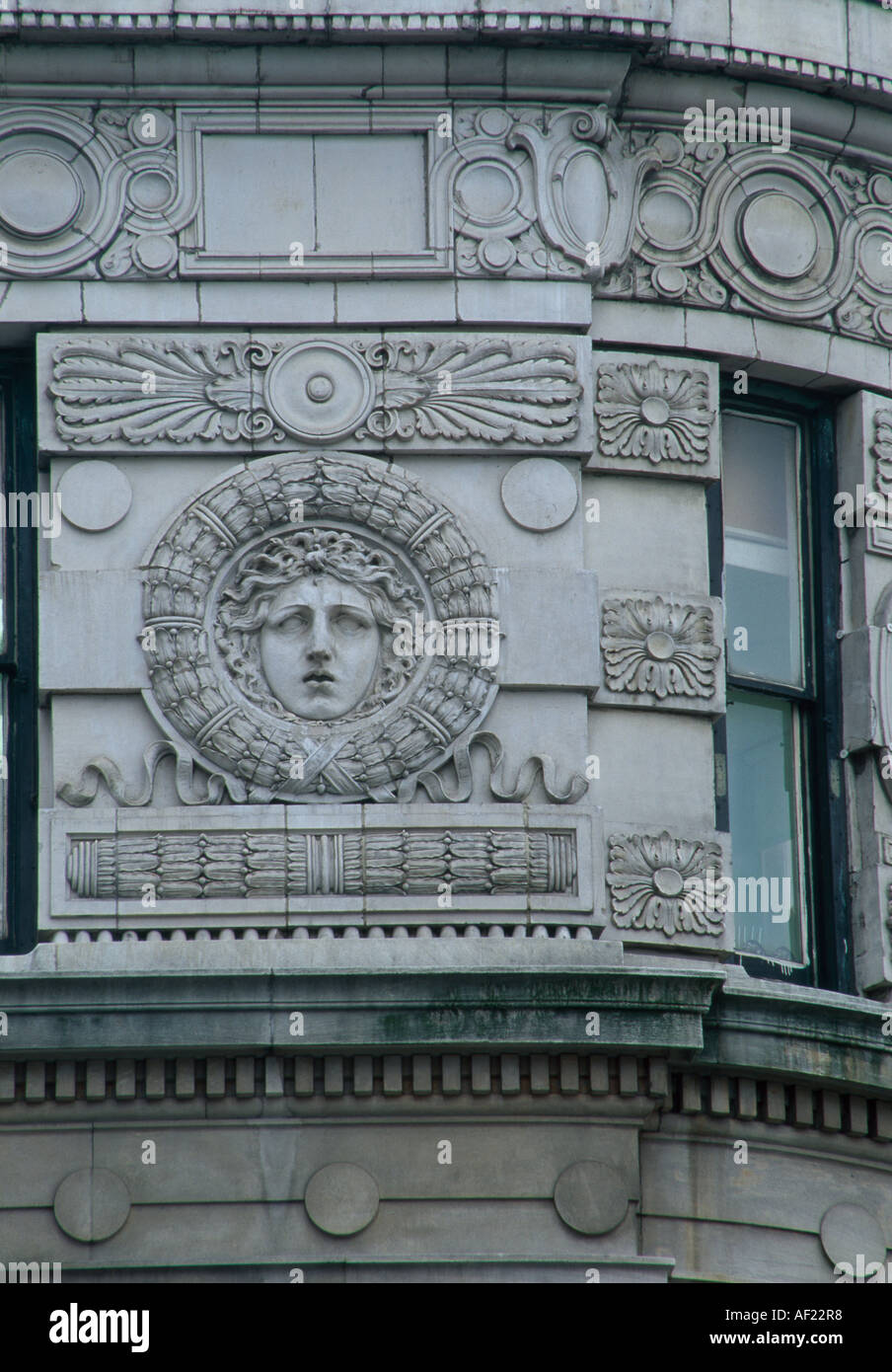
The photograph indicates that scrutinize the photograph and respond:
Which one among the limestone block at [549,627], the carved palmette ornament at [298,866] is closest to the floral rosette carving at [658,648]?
the limestone block at [549,627]

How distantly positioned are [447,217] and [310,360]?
1203mm

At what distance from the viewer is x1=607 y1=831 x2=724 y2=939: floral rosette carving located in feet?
70.8

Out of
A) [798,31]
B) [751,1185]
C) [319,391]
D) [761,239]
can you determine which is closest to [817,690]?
[761,239]

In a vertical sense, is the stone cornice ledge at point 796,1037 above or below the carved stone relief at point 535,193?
below

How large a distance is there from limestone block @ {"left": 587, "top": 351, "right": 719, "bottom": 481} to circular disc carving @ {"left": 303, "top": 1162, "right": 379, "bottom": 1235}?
4.52m

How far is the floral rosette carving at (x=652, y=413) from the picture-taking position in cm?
2248

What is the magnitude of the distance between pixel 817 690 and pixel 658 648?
1383mm

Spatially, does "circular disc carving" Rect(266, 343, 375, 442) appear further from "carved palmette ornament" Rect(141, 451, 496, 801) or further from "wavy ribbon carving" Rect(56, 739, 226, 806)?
"wavy ribbon carving" Rect(56, 739, 226, 806)

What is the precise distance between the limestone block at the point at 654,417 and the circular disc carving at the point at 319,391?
1434 millimetres

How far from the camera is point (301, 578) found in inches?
862

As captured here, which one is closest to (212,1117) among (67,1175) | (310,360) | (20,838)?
(67,1175)

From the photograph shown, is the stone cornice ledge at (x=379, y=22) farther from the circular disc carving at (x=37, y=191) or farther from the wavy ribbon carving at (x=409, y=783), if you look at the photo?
the wavy ribbon carving at (x=409, y=783)

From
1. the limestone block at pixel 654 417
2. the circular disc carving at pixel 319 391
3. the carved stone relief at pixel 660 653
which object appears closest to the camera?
the carved stone relief at pixel 660 653

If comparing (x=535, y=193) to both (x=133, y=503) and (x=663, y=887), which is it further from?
(x=663, y=887)
